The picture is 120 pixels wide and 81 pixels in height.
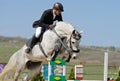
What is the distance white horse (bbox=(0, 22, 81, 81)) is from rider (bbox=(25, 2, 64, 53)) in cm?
12

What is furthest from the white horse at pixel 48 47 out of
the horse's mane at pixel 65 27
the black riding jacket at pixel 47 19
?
the black riding jacket at pixel 47 19

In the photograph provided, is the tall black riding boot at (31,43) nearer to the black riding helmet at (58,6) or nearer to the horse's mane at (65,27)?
the horse's mane at (65,27)

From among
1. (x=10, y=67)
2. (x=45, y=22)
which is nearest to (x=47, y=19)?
(x=45, y=22)

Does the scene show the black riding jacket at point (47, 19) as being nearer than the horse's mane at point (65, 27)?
No

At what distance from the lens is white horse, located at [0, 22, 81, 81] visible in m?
7.82

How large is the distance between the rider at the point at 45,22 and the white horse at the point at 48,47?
4.9 inches

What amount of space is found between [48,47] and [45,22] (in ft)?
2.05

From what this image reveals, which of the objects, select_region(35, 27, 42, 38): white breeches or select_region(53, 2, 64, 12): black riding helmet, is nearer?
select_region(53, 2, 64, 12): black riding helmet

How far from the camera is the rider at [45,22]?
27.1ft

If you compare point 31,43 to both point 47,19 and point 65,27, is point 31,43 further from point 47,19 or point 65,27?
point 65,27

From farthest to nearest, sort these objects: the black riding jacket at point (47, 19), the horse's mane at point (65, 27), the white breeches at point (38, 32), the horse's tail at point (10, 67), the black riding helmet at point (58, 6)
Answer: the horse's tail at point (10, 67) < the white breeches at point (38, 32) < the black riding jacket at point (47, 19) < the black riding helmet at point (58, 6) < the horse's mane at point (65, 27)

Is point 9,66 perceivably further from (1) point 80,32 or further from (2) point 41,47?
(1) point 80,32

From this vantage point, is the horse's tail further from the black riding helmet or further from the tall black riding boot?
the black riding helmet

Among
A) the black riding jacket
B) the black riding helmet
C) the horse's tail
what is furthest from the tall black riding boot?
the black riding helmet
